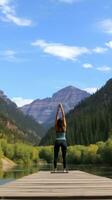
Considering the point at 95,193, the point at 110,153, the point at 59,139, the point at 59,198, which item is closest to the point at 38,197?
the point at 59,198

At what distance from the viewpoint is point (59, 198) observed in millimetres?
10906

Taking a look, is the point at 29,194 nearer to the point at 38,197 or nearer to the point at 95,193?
the point at 38,197

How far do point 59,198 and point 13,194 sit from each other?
1159 millimetres

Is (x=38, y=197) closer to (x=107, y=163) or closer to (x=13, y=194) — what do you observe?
(x=13, y=194)

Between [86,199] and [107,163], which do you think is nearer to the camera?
[86,199]

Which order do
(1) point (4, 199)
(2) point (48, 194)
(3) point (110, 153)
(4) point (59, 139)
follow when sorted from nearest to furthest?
(1) point (4, 199) → (2) point (48, 194) → (4) point (59, 139) → (3) point (110, 153)

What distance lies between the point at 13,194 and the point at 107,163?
191 metres

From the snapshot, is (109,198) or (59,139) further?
(59,139)

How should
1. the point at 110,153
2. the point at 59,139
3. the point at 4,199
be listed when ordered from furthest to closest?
1. the point at 110,153
2. the point at 59,139
3. the point at 4,199

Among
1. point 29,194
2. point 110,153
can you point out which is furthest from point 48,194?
point 110,153

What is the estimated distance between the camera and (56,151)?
26359 mm

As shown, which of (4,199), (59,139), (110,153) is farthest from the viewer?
(110,153)

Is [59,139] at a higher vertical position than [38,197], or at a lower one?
higher

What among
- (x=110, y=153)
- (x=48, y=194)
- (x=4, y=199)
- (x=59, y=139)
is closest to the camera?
(x=4, y=199)
